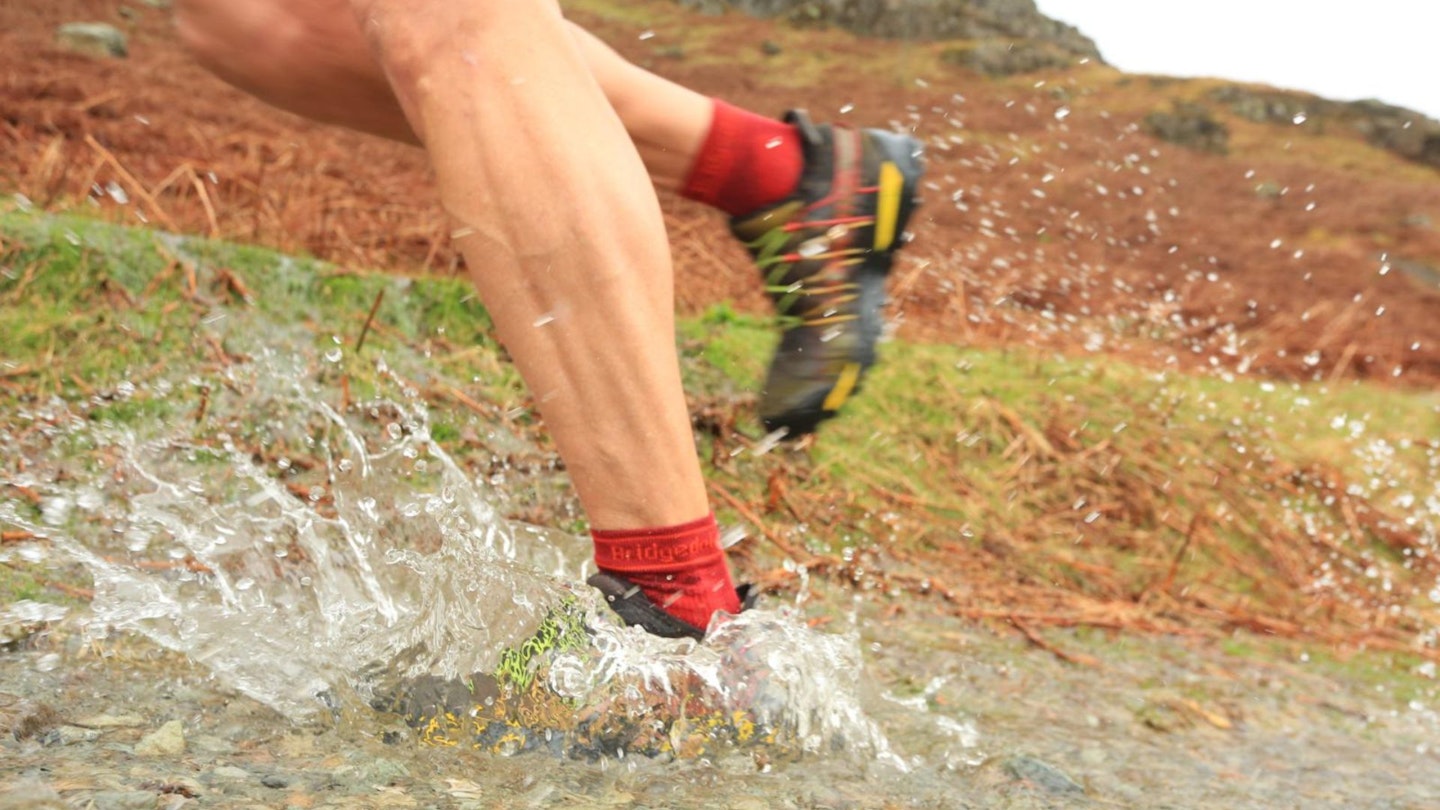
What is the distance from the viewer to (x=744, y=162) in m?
1.65

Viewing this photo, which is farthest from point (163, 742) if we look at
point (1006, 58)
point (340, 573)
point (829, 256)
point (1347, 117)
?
point (1347, 117)

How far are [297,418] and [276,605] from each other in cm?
64

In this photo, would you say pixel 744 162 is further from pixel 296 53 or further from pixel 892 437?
pixel 892 437

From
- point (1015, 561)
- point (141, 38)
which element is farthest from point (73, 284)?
point (141, 38)

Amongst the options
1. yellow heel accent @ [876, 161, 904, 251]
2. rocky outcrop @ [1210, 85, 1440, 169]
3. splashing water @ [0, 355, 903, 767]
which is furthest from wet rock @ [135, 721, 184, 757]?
rocky outcrop @ [1210, 85, 1440, 169]

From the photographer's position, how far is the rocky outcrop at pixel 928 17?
973cm

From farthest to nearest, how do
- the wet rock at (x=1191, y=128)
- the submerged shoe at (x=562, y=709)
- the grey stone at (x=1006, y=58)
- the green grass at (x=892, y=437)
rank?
the grey stone at (x=1006, y=58)
the wet rock at (x=1191, y=128)
the green grass at (x=892, y=437)
the submerged shoe at (x=562, y=709)

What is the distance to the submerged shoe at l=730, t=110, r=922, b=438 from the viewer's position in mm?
1505

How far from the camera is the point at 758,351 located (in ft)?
9.03

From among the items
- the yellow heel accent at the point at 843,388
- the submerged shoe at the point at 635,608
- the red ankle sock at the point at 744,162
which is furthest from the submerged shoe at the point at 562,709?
the red ankle sock at the point at 744,162

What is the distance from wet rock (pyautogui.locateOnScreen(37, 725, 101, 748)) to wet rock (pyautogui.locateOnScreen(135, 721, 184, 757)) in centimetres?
4

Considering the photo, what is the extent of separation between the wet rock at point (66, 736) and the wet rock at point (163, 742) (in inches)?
1.6

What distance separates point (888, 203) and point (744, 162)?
0.75ft

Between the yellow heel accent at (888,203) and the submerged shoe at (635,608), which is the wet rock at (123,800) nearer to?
the submerged shoe at (635,608)
